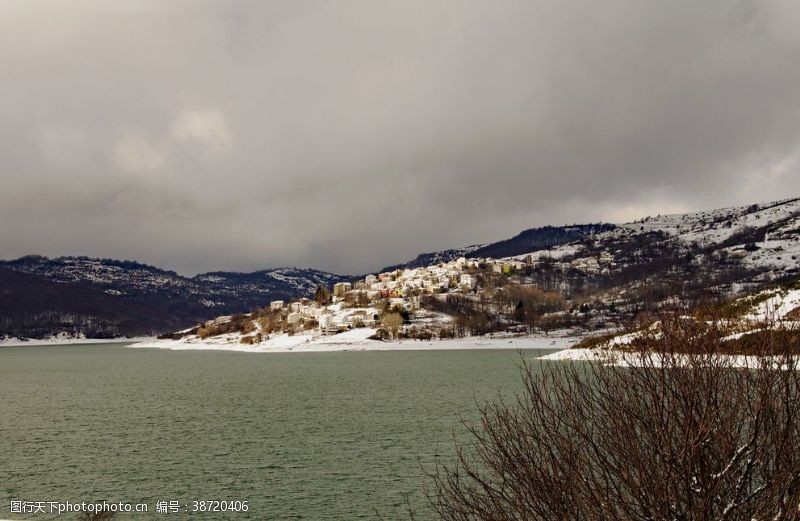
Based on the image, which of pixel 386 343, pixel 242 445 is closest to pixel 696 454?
pixel 242 445

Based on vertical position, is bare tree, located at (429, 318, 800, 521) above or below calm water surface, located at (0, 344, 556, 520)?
above

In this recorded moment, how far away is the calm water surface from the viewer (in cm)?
2353

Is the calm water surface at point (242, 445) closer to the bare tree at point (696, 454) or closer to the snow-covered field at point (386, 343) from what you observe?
the bare tree at point (696, 454)

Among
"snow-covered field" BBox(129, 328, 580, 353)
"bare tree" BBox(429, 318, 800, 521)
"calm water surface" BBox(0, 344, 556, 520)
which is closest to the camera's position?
"bare tree" BBox(429, 318, 800, 521)

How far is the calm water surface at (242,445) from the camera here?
23531 mm

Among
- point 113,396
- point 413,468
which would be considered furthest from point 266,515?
point 113,396

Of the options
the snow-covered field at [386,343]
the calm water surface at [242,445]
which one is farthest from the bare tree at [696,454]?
the snow-covered field at [386,343]

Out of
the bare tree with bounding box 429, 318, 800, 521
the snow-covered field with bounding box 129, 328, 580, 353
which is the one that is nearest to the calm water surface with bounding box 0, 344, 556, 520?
the bare tree with bounding box 429, 318, 800, 521

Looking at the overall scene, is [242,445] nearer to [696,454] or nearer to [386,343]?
[696,454]

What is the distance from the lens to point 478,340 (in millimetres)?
183750

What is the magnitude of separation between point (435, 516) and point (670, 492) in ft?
44.3

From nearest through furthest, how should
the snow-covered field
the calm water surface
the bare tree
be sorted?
the bare tree < the calm water surface < the snow-covered field

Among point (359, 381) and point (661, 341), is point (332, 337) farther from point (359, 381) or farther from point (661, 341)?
point (661, 341)

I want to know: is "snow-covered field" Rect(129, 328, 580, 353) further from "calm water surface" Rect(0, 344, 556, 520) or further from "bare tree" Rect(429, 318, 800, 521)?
"bare tree" Rect(429, 318, 800, 521)
